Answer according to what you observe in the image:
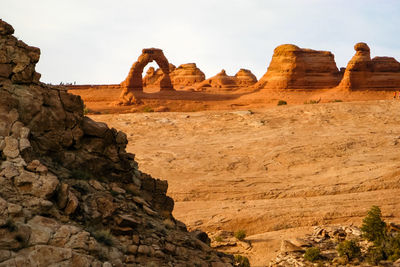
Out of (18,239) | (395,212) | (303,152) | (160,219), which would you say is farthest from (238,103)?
(18,239)

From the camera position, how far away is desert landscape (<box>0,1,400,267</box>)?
731 centimetres

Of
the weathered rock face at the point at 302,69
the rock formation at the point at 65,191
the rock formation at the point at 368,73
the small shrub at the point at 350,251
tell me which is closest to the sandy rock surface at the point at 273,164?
the small shrub at the point at 350,251

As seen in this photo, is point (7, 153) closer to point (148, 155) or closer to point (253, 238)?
point (253, 238)

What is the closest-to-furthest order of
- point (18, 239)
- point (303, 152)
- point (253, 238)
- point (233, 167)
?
point (18, 239), point (253, 238), point (233, 167), point (303, 152)

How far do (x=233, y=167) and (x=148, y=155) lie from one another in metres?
4.71

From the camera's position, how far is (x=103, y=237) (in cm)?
755

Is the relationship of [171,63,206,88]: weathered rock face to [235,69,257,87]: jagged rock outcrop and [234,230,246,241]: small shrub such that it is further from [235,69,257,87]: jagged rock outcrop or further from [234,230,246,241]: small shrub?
[234,230,246,241]: small shrub

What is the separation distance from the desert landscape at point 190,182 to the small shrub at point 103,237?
21 millimetres

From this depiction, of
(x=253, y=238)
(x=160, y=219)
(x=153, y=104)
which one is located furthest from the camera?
(x=153, y=104)

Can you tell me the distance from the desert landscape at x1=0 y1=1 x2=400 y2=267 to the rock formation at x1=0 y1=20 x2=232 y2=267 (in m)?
0.02

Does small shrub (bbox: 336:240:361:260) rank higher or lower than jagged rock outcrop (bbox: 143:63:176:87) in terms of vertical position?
lower

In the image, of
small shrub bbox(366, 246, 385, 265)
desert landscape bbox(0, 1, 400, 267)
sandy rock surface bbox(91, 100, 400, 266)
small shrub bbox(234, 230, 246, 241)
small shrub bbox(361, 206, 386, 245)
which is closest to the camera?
desert landscape bbox(0, 1, 400, 267)

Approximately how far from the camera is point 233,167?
83.3 ft

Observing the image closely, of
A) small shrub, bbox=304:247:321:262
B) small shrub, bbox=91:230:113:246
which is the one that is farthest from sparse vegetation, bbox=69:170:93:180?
small shrub, bbox=304:247:321:262
